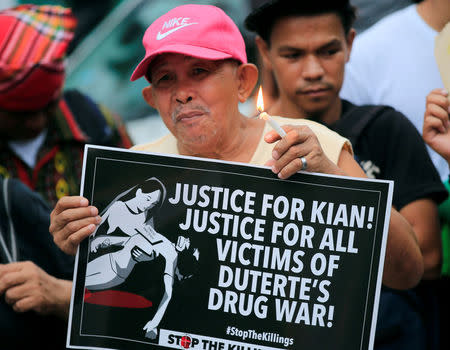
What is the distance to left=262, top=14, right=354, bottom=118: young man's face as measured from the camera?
2.60 m

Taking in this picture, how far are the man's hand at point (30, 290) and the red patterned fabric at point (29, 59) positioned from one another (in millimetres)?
998

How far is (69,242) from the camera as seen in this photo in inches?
75.3

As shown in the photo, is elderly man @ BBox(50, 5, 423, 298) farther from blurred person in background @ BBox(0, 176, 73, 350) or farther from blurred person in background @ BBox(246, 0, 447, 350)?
blurred person in background @ BBox(0, 176, 73, 350)

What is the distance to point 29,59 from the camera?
3.05 m

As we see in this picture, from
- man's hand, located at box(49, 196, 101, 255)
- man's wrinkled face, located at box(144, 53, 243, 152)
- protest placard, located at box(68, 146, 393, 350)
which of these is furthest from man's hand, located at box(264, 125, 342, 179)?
man's hand, located at box(49, 196, 101, 255)

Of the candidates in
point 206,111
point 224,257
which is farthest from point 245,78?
point 224,257

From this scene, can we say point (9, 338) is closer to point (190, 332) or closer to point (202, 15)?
point (190, 332)

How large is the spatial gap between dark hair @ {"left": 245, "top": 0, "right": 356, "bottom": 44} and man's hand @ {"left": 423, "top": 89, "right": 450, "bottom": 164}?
0.64 metres

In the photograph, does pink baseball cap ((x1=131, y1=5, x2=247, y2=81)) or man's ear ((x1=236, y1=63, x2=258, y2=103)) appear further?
man's ear ((x1=236, y1=63, x2=258, y2=103))

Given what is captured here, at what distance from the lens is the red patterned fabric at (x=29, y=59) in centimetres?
300

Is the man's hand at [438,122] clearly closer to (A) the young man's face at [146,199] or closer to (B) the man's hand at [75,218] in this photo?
(A) the young man's face at [146,199]

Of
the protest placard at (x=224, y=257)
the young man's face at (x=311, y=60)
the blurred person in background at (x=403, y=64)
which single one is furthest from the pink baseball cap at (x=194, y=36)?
the blurred person in background at (x=403, y=64)

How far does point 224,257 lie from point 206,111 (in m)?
0.45

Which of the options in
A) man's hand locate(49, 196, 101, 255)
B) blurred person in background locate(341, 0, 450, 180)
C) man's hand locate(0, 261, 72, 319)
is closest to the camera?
man's hand locate(49, 196, 101, 255)
